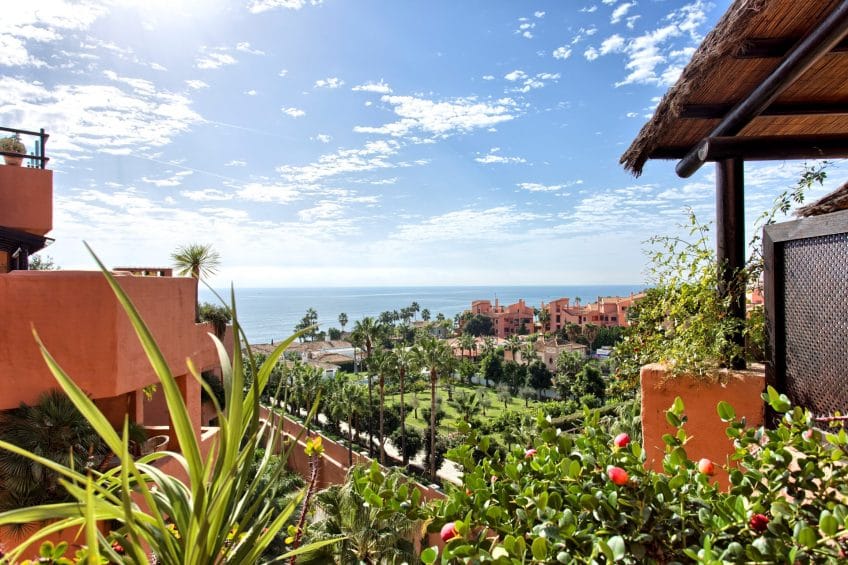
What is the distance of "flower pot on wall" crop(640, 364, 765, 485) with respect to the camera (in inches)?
83.0

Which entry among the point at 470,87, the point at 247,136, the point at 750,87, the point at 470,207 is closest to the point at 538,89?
the point at 470,87

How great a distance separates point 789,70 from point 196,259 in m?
13.5

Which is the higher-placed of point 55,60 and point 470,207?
point 470,207

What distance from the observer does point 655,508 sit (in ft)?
3.15

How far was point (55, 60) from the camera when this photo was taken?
7062mm

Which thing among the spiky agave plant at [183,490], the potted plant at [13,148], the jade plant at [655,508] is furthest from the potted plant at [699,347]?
the potted plant at [13,148]

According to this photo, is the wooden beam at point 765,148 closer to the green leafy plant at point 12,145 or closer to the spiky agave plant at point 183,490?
the spiky agave plant at point 183,490

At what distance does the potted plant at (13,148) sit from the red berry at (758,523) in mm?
10159

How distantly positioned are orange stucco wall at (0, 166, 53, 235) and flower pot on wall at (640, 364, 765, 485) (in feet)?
31.4

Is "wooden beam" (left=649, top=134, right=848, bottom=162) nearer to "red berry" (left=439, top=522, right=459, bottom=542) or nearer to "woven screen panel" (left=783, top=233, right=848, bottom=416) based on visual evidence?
"woven screen panel" (left=783, top=233, right=848, bottom=416)

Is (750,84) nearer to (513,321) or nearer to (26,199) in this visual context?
(26,199)

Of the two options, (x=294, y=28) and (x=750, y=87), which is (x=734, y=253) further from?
(x=294, y=28)

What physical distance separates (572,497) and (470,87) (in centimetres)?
1370

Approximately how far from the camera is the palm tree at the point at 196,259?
12414 mm
